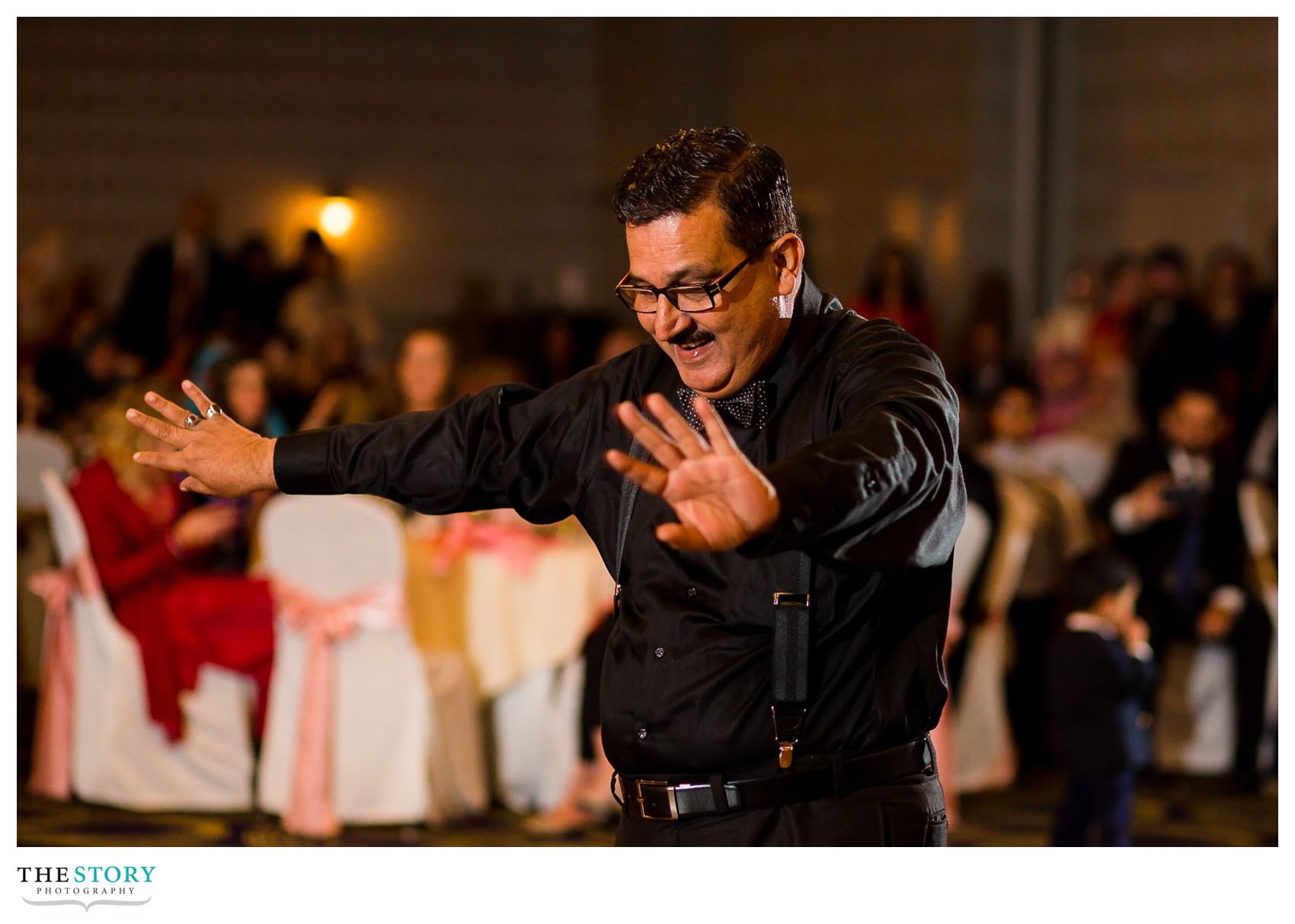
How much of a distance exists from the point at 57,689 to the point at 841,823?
11.6 feet

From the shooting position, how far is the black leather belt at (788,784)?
1.99 m

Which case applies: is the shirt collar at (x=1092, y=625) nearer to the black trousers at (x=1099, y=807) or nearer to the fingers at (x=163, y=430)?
the black trousers at (x=1099, y=807)

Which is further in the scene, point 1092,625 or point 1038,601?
point 1038,601

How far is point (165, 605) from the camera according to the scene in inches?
190

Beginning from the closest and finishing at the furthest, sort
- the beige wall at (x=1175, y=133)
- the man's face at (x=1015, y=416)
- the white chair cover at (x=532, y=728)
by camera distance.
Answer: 1. the white chair cover at (x=532, y=728)
2. the man's face at (x=1015, y=416)
3. the beige wall at (x=1175, y=133)

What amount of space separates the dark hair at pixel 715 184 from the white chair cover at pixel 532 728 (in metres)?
3.02

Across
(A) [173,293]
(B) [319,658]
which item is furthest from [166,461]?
(A) [173,293]

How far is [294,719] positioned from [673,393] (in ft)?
9.11

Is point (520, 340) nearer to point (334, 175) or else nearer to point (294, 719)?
point (334, 175)

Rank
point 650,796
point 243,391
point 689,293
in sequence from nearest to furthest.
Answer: point 689,293
point 650,796
point 243,391

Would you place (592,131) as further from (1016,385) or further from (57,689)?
(57,689)

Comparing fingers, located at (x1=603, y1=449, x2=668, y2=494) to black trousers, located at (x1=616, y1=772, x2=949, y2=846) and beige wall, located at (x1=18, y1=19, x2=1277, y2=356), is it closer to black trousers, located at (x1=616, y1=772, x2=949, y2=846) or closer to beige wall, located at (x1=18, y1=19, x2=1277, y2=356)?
black trousers, located at (x1=616, y1=772, x2=949, y2=846)

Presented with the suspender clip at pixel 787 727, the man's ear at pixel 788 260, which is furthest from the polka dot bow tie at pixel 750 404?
the suspender clip at pixel 787 727

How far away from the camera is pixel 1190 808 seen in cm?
521
